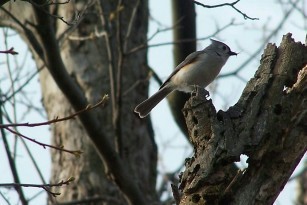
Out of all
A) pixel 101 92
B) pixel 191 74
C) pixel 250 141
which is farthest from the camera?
pixel 101 92

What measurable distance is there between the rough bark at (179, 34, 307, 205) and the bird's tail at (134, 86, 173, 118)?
1.85 m

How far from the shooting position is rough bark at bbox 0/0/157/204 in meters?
5.86

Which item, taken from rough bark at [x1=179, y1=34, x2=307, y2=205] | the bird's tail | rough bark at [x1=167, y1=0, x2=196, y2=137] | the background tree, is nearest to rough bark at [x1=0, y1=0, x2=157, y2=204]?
the background tree

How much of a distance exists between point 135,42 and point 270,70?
2.96 m

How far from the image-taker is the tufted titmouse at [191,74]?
227 inches

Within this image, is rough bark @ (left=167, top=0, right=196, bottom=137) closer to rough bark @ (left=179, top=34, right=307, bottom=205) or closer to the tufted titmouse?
the tufted titmouse

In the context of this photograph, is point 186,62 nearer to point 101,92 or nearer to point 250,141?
point 101,92

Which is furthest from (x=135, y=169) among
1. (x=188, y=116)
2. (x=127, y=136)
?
(x=188, y=116)

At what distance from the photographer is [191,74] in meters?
5.75

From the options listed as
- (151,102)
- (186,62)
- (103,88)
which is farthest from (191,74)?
(103,88)

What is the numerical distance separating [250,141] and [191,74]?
2.14 m

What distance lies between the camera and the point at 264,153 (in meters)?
3.68

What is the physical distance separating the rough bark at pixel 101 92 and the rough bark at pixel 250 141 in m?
1.84

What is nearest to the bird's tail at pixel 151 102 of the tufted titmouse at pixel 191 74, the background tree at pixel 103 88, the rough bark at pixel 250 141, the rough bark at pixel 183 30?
the tufted titmouse at pixel 191 74
